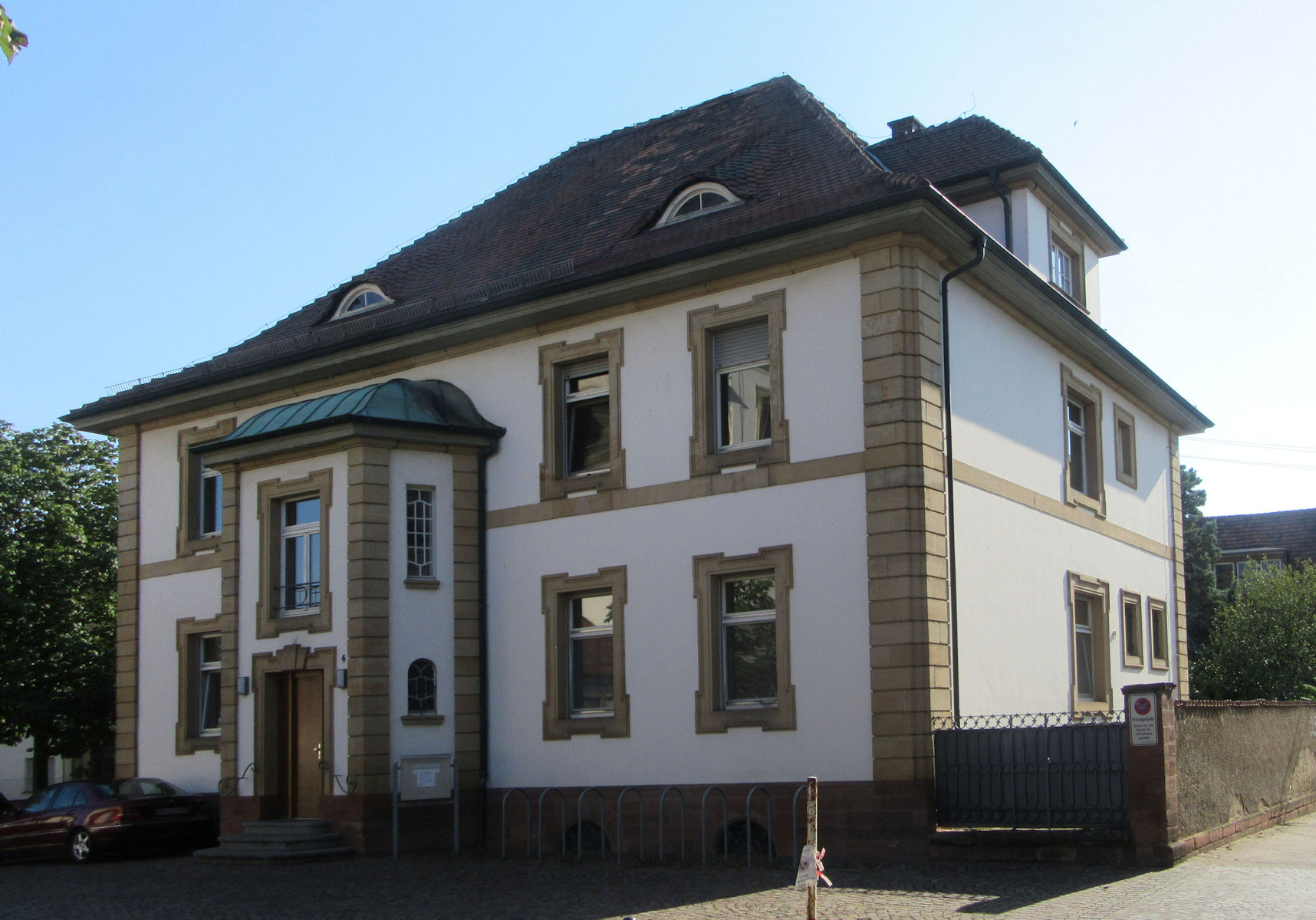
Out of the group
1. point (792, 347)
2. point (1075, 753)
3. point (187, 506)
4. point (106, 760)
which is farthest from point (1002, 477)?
point (106, 760)

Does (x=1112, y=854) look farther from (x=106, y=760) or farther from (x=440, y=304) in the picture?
(x=106, y=760)

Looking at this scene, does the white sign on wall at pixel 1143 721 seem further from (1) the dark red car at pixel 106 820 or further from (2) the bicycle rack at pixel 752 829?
(1) the dark red car at pixel 106 820

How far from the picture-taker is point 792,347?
17.2 metres

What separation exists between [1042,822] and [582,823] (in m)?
5.90

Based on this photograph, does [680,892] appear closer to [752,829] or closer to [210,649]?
[752,829]

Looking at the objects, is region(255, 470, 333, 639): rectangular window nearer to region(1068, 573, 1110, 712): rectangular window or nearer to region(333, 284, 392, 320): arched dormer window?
region(333, 284, 392, 320): arched dormer window

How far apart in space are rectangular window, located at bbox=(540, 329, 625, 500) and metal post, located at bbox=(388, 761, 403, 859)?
3.85 meters

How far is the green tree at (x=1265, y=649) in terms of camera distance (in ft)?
107

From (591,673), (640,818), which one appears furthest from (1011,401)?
(640,818)

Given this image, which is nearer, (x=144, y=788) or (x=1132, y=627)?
(x=144, y=788)

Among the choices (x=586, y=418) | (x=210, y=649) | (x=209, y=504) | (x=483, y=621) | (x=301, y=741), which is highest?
(x=586, y=418)

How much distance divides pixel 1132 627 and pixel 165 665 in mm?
14920

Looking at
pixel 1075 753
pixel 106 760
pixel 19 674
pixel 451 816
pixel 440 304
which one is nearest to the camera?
pixel 1075 753

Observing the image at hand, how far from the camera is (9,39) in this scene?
19.9 ft
